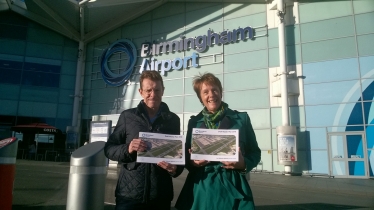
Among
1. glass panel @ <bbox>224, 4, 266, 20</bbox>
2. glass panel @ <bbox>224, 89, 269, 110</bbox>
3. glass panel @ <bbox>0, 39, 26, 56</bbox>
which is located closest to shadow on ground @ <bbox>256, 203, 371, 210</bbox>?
glass panel @ <bbox>224, 89, 269, 110</bbox>

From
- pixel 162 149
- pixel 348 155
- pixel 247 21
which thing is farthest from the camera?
pixel 247 21

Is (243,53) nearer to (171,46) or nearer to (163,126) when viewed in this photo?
(171,46)

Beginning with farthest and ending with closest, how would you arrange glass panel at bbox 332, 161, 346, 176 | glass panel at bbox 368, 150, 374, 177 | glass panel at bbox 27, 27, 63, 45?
1. glass panel at bbox 27, 27, 63, 45
2. glass panel at bbox 332, 161, 346, 176
3. glass panel at bbox 368, 150, 374, 177

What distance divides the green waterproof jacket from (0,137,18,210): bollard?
2.82m

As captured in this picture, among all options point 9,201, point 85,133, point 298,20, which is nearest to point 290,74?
point 298,20

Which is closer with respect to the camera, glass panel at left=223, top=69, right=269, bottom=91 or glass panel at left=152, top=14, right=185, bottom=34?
glass panel at left=223, top=69, right=269, bottom=91

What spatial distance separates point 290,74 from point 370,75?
4.07 m

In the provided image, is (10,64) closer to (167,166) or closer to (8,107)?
(8,107)

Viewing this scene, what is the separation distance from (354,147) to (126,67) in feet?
57.4

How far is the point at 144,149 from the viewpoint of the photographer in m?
2.36

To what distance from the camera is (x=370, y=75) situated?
15.9 m

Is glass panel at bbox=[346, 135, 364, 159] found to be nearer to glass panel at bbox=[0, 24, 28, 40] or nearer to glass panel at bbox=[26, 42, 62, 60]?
glass panel at bbox=[26, 42, 62, 60]

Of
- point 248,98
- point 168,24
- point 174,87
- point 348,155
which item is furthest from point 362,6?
point 168,24

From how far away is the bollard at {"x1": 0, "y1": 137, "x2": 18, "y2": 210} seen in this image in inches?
156
